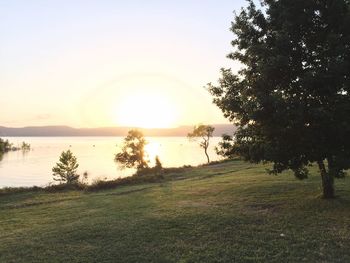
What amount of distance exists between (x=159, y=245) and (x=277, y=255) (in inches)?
153

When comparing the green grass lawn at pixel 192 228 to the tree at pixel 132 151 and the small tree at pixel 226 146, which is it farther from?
the tree at pixel 132 151

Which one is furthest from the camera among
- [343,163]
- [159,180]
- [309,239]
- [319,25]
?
[159,180]

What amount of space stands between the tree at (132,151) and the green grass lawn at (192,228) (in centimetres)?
6713

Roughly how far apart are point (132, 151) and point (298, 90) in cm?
7669

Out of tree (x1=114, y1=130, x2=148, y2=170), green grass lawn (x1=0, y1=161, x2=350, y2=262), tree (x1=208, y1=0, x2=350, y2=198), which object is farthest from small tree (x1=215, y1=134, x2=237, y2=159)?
tree (x1=114, y1=130, x2=148, y2=170)

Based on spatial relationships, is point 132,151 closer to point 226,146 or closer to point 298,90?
point 226,146

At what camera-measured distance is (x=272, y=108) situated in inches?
635

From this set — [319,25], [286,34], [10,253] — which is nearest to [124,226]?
[10,253]

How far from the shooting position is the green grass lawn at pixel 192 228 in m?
12.7

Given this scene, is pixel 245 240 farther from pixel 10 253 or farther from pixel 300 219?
pixel 10 253

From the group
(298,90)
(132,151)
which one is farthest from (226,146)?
(132,151)

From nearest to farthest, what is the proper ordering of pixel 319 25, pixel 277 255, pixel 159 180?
pixel 277 255
pixel 319 25
pixel 159 180

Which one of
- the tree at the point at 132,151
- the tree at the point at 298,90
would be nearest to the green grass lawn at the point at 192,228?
the tree at the point at 298,90

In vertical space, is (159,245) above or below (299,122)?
below
